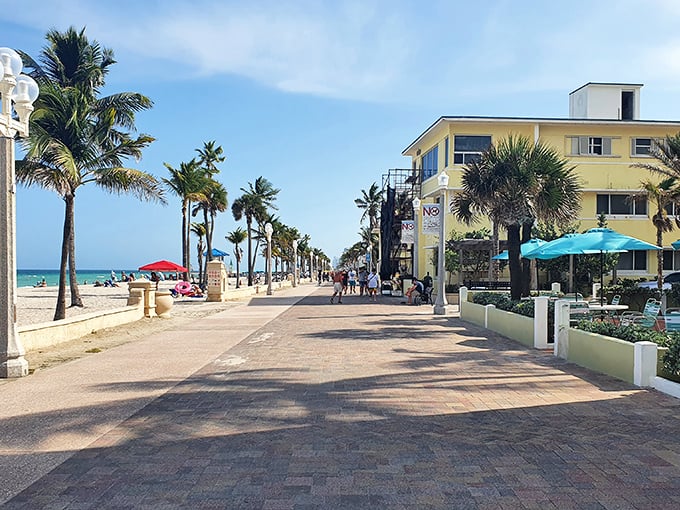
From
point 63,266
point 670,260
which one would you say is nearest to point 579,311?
point 63,266

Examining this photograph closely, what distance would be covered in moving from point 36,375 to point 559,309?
847 centimetres

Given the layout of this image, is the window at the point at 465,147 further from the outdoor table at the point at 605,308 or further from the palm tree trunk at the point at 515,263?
the outdoor table at the point at 605,308

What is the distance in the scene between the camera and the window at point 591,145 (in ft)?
109

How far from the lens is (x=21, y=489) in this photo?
186 inches

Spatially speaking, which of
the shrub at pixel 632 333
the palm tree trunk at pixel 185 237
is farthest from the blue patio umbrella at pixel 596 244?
the palm tree trunk at pixel 185 237

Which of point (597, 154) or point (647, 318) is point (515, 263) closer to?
point (647, 318)

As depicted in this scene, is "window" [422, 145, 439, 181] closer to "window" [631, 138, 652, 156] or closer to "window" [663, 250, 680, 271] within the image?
"window" [631, 138, 652, 156]

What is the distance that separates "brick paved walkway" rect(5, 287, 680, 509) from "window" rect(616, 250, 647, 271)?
24.3 metres

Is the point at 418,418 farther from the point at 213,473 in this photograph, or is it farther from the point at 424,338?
the point at 424,338

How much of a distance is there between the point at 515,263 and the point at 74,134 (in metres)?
13.3

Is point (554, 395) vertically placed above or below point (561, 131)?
below

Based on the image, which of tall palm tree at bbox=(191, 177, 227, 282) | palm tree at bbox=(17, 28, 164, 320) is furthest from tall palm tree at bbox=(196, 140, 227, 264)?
palm tree at bbox=(17, 28, 164, 320)

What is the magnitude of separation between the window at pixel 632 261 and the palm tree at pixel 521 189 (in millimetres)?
16850

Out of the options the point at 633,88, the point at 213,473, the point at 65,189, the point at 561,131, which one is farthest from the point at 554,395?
the point at 633,88
